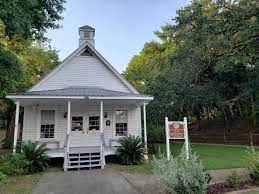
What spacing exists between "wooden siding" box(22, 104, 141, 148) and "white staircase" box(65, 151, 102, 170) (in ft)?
6.89

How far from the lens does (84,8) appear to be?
49.4 ft

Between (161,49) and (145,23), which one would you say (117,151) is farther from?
(161,49)

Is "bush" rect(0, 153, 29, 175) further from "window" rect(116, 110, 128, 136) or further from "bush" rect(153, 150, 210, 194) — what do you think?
"bush" rect(153, 150, 210, 194)

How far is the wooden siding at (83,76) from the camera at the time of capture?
14.2 m

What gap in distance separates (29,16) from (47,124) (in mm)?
5818

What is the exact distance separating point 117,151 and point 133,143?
0.94m

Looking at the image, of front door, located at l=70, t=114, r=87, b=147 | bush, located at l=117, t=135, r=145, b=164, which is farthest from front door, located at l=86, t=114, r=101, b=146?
bush, located at l=117, t=135, r=145, b=164

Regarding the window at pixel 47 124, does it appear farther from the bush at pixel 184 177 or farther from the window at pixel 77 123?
the bush at pixel 184 177

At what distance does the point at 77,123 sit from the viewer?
13.9 m

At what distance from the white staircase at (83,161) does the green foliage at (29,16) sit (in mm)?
6056

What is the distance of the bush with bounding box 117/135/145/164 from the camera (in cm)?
1157

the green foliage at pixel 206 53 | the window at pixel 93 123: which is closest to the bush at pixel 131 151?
the window at pixel 93 123

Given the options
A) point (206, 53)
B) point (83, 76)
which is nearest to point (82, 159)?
point (83, 76)

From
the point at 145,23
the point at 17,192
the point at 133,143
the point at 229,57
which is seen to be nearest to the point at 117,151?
the point at 133,143
